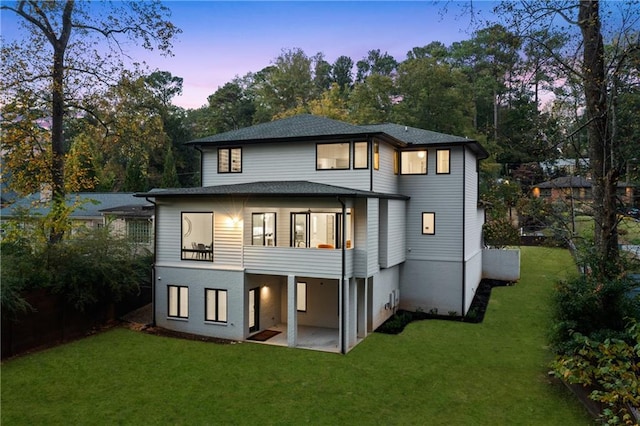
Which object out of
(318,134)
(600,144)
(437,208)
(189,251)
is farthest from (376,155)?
(189,251)

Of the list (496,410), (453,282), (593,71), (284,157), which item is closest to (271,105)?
(284,157)

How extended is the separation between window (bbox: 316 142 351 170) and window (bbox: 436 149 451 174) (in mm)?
4447

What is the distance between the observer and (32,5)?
15.3 m

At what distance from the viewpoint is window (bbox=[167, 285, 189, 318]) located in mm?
14722

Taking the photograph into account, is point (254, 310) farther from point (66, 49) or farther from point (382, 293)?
point (66, 49)

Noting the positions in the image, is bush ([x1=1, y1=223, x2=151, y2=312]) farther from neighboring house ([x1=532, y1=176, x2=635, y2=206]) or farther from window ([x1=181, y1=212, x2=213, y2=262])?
neighboring house ([x1=532, y1=176, x2=635, y2=206])

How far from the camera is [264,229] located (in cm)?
1505

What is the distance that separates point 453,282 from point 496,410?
824 centimetres

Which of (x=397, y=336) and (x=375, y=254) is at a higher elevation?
(x=375, y=254)

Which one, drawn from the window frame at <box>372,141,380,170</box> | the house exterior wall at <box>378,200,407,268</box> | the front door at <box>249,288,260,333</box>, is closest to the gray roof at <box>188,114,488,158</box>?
the window frame at <box>372,141,380,170</box>

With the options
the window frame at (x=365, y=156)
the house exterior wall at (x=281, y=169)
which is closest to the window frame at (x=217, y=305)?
the house exterior wall at (x=281, y=169)

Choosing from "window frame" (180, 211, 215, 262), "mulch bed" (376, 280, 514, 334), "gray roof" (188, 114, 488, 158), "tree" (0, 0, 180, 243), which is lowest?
"mulch bed" (376, 280, 514, 334)

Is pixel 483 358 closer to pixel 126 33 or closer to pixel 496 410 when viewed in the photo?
pixel 496 410

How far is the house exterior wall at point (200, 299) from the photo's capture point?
1384 cm
